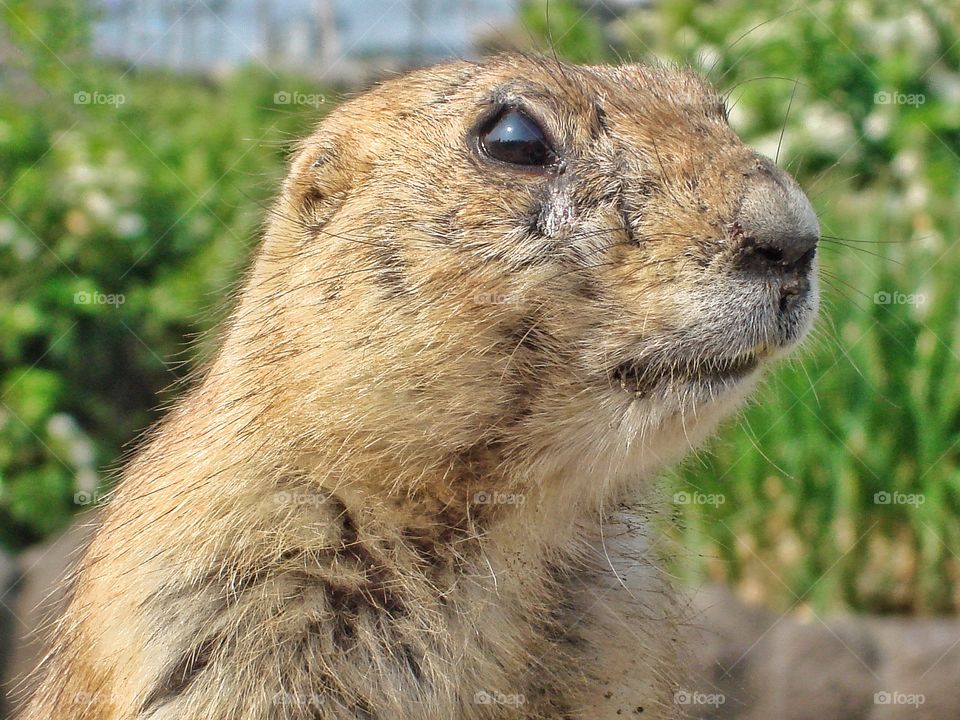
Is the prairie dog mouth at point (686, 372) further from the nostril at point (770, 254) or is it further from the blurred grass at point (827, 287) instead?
the blurred grass at point (827, 287)

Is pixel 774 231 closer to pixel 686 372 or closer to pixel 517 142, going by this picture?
pixel 686 372

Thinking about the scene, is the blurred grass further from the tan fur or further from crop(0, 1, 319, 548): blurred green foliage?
the tan fur

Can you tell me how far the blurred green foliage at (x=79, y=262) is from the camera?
21.5 ft

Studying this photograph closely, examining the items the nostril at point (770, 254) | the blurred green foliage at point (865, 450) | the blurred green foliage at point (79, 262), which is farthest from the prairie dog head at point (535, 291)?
the blurred green foliage at point (79, 262)

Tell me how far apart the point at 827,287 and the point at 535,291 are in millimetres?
3089

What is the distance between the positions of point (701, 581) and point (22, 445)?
4.12m

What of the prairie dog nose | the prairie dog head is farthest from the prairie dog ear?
the prairie dog nose

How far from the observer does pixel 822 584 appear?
6.17m

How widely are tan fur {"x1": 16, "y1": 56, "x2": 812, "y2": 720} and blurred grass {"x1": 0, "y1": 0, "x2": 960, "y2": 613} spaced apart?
2650mm

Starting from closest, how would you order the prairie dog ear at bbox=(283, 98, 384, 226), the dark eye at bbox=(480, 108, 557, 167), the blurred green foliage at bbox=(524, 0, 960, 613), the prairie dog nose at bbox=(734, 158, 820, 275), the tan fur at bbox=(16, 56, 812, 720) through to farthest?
the prairie dog nose at bbox=(734, 158, 820, 275) < the tan fur at bbox=(16, 56, 812, 720) < the dark eye at bbox=(480, 108, 557, 167) < the prairie dog ear at bbox=(283, 98, 384, 226) < the blurred green foliage at bbox=(524, 0, 960, 613)

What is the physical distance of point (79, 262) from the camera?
702 centimetres

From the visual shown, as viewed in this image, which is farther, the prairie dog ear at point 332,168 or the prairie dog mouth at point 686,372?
the prairie dog ear at point 332,168

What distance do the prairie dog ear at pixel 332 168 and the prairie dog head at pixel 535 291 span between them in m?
0.06

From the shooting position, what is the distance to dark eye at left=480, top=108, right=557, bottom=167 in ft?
8.77
